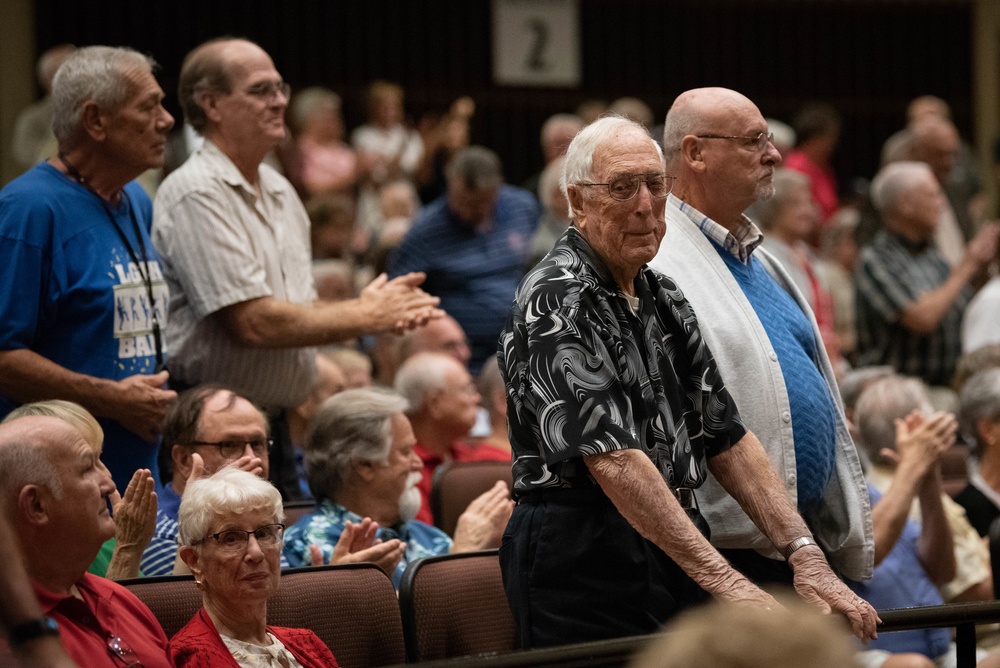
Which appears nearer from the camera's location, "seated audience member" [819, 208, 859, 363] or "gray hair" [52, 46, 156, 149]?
"gray hair" [52, 46, 156, 149]

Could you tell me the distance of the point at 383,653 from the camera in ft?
9.36

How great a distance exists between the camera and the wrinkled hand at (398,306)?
3.50 metres

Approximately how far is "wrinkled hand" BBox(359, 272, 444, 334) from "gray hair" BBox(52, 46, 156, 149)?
756mm

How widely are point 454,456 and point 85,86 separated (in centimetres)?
179

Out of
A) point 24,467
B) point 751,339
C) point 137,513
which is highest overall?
point 751,339

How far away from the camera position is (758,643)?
120cm

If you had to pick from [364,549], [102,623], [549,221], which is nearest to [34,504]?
[102,623]

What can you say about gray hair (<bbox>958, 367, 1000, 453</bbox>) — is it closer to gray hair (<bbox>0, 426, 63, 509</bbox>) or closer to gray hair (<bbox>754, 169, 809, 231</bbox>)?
gray hair (<bbox>754, 169, 809, 231</bbox>)

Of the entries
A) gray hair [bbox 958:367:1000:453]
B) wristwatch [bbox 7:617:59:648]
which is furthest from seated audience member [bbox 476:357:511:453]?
wristwatch [bbox 7:617:59:648]

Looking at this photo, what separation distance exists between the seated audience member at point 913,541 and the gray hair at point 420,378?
4.52 ft

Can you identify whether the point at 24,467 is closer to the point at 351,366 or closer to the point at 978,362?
the point at 351,366

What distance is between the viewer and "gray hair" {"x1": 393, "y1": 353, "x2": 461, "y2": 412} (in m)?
4.49

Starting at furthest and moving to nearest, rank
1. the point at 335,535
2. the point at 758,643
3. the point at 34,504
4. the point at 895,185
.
→ the point at 895,185 → the point at 335,535 → the point at 34,504 → the point at 758,643

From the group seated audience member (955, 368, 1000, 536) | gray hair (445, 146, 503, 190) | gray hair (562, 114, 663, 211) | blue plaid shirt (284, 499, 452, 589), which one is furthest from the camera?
gray hair (445, 146, 503, 190)
